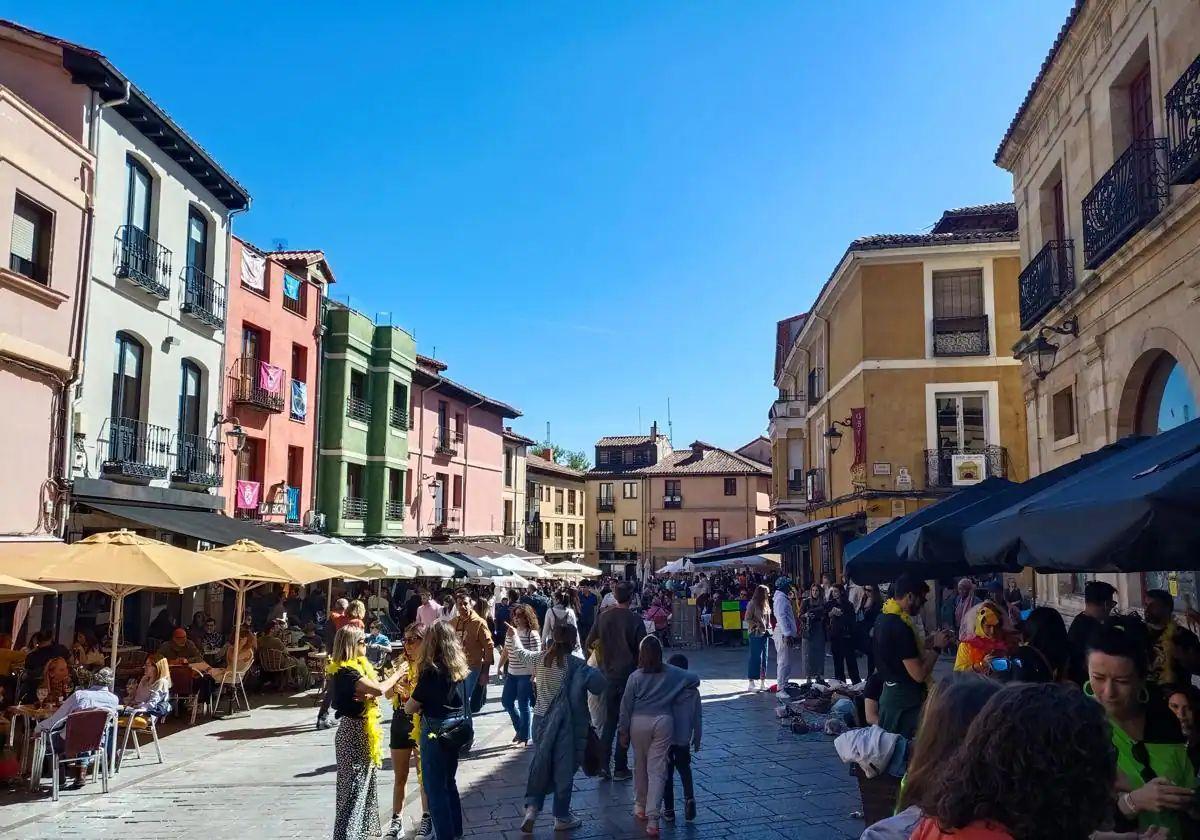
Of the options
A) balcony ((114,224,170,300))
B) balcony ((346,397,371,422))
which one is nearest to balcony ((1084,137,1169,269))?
balcony ((114,224,170,300))

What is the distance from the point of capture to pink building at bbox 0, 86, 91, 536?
1310cm

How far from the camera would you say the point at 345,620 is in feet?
42.3

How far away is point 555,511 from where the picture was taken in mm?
58594

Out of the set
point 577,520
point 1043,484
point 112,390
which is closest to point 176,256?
point 112,390

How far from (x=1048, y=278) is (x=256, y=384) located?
1765 centimetres

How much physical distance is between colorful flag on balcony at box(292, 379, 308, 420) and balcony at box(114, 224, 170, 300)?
722cm

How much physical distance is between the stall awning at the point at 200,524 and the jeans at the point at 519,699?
23.5 feet

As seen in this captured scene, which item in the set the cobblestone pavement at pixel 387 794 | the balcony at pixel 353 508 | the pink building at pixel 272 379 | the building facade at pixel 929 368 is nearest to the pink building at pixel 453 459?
the balcony at pixel 353 508

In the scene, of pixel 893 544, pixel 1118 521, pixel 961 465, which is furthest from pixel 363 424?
pixel 1118 521

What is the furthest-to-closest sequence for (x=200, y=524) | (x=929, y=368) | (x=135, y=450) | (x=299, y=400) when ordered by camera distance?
(x=299, y=400) < (x=929, y=368) < (x=135, y=450) < (x=200, y=524)

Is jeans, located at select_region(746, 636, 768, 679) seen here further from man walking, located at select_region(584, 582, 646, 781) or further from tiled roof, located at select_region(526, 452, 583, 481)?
tiled roof, located at select_region(526, 452, 583, 481)

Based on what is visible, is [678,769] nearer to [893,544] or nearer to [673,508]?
[893,544]

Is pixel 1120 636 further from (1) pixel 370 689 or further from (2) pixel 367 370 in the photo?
(2) pixel 367 370

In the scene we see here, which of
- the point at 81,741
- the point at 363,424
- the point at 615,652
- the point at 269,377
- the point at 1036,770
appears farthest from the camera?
the point at 363,424
